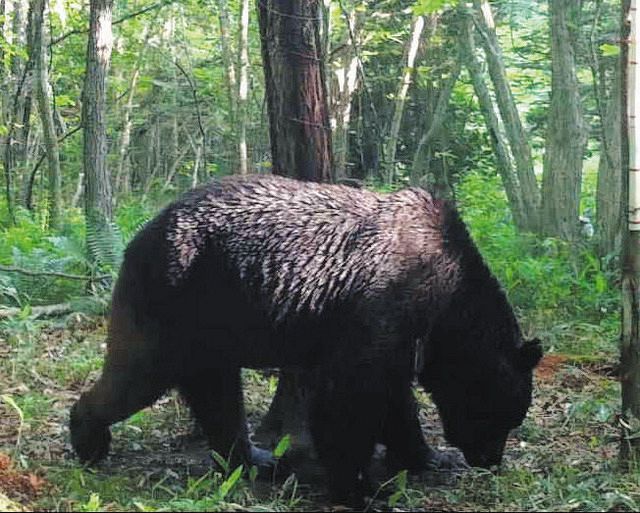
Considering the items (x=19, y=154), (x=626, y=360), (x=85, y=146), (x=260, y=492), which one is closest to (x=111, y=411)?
(x=260, y=492)

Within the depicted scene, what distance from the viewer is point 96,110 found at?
35.3ft

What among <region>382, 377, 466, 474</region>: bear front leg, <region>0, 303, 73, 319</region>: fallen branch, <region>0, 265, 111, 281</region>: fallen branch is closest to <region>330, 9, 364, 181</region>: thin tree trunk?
<region>0, 265, 111, 281</region>: fallen branch

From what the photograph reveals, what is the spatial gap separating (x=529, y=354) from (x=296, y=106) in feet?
6.90

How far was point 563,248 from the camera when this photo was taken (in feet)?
36.1

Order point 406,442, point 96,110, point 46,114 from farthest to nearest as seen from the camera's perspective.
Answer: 1. point 46,114
2. point 96,110
3. point 406,442

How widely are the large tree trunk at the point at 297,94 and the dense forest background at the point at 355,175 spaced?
18 centimetres

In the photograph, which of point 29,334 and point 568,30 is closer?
point 29,334

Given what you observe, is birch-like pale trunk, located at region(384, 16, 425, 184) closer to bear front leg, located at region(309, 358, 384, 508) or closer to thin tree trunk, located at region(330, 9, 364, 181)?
thin tree trunk, located at region(330, 9, 364, 181)

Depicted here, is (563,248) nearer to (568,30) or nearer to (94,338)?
(568,30)

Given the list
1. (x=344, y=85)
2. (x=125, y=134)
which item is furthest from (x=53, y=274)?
(x=125, y=134)

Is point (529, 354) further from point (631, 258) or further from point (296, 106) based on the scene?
point (296, 106)

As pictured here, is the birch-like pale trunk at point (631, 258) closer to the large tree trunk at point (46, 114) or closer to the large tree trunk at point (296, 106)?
the large tree trunk at point (296, 106)

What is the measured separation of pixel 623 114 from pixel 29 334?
533 centimetres

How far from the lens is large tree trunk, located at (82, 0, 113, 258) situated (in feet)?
35.1
